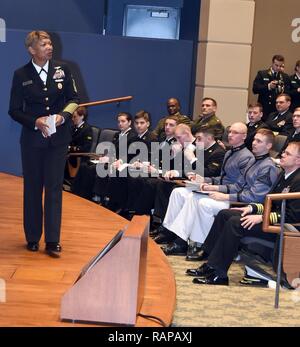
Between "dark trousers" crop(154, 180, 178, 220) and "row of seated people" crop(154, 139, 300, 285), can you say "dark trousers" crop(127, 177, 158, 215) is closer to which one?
"dark trousers" crop(154, 180, 178, 220)

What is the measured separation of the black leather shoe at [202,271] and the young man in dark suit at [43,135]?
3.58 feet

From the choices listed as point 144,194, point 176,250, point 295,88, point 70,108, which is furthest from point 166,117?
point 70,108

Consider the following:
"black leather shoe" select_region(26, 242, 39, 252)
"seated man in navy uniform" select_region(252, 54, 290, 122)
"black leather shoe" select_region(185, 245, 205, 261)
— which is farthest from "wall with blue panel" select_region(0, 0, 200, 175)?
"black leather shoe" select_region(26, 242, 39, 252)

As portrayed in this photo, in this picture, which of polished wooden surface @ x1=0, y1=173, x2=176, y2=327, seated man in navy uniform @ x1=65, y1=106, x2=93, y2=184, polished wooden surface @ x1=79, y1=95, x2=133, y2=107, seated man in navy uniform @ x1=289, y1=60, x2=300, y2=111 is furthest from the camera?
polished wooden surface @ x1=79, y1=95, x2=133, y2=107

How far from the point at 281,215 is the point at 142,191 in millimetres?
2549

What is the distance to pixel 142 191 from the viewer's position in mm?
7023

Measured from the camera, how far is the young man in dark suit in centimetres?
475

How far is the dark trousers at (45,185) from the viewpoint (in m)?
4.77

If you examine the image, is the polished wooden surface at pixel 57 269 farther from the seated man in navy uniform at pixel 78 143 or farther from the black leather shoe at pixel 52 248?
the seated man in navy uniform at pixel 78 143

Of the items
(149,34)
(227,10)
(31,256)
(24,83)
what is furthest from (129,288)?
(149,34)

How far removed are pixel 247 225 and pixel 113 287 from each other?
2001 millimetres

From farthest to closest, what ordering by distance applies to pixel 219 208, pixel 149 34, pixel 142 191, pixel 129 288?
pixel 149 34 < pixel 142 191 < pixel 219 208 < pixel 129 288

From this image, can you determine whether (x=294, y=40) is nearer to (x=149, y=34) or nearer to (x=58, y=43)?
(x=58, y=43)

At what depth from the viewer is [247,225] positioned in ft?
16.9
